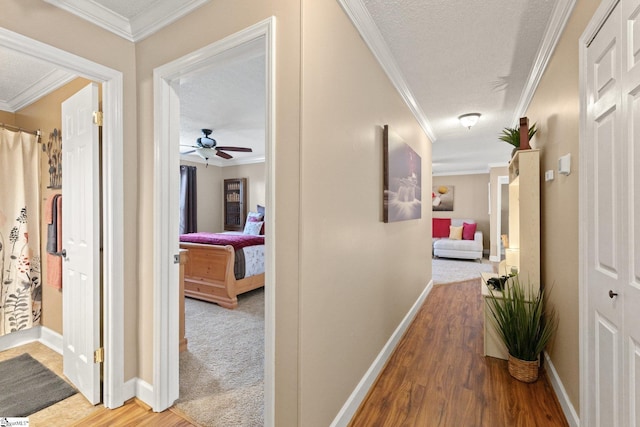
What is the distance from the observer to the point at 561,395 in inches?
70.8

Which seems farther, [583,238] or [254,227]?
[254,227]

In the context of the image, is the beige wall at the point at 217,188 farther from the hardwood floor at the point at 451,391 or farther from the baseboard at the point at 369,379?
the hardwood floor at the point at 451,391

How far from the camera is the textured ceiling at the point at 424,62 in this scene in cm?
172

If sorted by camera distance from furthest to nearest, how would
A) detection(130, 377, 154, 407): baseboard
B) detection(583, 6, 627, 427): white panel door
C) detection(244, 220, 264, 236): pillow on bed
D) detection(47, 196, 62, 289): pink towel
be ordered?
detection(244, 220, 264, 236): pillow on bed → detection(47, 196, 62, 289): pink towel → detection(130, 377, 154, 407): baseboard → detection(583, 6, 627, 427): white panel door

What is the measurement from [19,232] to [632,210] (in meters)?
4.23

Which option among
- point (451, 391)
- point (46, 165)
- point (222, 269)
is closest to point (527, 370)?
point (451, 391)

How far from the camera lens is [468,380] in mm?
2107

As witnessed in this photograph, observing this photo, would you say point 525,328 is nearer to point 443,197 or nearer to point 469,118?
point 469,118

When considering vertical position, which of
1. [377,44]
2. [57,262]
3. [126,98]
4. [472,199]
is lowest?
[57,262]

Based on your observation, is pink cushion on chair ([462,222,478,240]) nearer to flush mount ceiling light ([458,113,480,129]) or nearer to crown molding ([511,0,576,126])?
flush mount ceiling light ([458,113,480,129])

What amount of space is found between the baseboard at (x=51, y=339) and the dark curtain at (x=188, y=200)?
3.69m

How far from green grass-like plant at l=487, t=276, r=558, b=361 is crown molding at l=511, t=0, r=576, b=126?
5.73ft

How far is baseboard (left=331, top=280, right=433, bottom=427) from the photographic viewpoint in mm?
1623

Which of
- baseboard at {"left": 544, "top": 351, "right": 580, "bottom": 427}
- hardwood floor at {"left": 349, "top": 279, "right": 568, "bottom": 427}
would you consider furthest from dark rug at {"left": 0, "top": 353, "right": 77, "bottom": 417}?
baseboard at {"left": 544, "top": 351, "right": 580, "bottom": 427}
